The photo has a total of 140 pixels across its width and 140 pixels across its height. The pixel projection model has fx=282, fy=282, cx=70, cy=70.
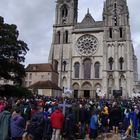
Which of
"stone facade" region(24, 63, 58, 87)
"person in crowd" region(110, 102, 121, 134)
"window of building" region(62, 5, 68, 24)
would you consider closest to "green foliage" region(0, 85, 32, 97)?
"stone facade" region(24, 63, 58, 87)

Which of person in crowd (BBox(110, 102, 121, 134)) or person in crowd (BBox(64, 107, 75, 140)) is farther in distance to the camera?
person in crowd (BBox(110, 102, 121, 134))

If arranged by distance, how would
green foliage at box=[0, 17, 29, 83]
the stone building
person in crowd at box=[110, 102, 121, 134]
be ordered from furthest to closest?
1. the stone building
2. green foliage at box=[0, 17, 29, 83]
3. person in crowd at box=[110, 102, 121, 134]

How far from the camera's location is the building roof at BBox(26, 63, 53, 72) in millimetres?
60650

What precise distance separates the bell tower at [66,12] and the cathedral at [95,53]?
228 mm

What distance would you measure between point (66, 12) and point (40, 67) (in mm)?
14716

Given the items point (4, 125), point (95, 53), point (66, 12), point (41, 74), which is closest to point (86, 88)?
point (95, 53)

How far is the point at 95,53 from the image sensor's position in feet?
199

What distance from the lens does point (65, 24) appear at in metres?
64.2

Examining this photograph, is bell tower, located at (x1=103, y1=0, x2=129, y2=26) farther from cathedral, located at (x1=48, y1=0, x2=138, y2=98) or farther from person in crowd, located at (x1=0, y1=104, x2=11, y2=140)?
person in crowd, located at (x1=0, y1=104, x2=11, y2=140)

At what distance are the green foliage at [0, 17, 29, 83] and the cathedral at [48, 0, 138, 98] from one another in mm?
22146

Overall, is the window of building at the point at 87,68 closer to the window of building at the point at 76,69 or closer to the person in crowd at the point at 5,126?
the window of building at the point at 76,69

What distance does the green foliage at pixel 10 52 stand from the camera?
119 ft

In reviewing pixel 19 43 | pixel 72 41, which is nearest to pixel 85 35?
pixel 72 41

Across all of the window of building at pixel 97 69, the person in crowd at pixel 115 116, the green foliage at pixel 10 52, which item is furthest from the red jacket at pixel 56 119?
the window of building at pixel 97 69
